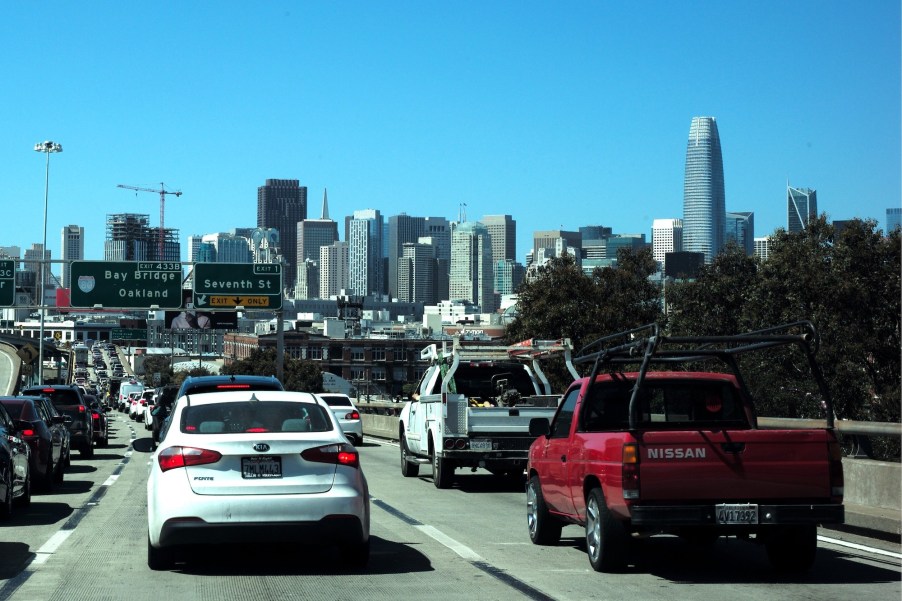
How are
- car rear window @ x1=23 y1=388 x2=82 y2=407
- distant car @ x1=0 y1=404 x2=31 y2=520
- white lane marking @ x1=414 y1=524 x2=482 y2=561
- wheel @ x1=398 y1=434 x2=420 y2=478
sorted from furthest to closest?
car rear window @ x1=23 y1=388 x2=82 y2=407 < wheel @ x1=398 y1=434 x2=420 y2=478 < distant car @ x1=0 y1=404 x2=31 y2=520 < white lane marking @ x1=414 y1=524 x2=482 y2=561

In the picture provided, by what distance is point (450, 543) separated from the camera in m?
13.5

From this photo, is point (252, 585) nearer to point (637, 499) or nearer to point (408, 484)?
point (637, 499)

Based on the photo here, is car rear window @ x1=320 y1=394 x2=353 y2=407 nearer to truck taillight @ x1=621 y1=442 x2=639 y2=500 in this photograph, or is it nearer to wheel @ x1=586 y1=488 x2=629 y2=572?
wheel @ x1=586 y1=488 x2=629 y2=572

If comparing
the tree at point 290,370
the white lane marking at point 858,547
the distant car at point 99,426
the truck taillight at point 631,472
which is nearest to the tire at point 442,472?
the white lane marking at point 858,547

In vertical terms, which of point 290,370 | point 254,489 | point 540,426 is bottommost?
point 290,370

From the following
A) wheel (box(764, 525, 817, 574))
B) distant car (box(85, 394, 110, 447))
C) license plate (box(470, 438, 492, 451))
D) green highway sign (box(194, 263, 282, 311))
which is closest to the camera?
wheel (box(764, 525, 817, 574))

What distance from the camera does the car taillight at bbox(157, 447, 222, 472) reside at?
10.8 meters

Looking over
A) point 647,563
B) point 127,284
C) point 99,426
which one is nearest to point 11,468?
point 647,563

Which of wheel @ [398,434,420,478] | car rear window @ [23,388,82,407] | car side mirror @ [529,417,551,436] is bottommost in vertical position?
wheel @ [398,434,420,478]

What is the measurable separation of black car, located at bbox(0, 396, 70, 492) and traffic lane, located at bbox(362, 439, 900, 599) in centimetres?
575

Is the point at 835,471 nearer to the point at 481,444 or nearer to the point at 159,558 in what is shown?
the point at 159,558

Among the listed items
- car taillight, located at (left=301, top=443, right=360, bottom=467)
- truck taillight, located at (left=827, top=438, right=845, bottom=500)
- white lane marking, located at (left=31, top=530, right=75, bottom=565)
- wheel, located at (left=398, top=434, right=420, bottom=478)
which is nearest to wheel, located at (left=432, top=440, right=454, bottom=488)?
wheel, located at (left=398, top=434, right=420, bottom=478)

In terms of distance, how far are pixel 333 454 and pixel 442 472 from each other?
31.5 feet

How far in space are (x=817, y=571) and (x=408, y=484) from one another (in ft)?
36.5
